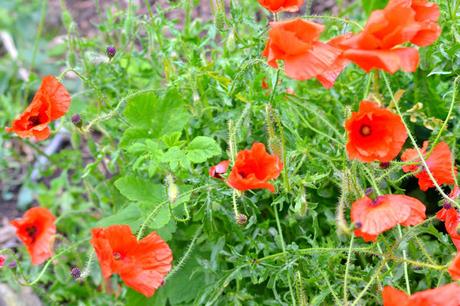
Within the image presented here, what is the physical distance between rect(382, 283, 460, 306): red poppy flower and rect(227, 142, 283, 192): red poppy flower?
12.4 inches

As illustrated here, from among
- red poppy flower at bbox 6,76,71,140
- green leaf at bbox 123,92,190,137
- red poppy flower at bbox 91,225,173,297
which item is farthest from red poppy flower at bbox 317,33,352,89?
red poppy flower at bbox 6,76,71,140

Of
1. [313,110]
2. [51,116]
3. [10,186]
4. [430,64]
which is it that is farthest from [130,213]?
[10,186]

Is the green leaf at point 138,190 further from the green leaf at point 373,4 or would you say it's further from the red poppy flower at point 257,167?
the green leaf at point 373,4

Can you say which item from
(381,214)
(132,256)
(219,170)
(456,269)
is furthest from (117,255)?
(456,269)

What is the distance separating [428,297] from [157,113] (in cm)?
87

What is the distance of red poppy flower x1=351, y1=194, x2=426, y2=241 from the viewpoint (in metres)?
1.37

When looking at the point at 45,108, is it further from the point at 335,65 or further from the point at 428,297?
the point at 428,297

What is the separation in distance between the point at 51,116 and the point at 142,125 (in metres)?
0.24

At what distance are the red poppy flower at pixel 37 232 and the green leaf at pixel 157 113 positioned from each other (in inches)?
14.9

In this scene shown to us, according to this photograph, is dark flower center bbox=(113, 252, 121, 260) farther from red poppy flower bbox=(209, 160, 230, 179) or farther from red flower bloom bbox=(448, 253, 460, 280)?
red flower bloom bbox=(448, 253, 460, 280)

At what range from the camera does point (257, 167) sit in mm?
1494

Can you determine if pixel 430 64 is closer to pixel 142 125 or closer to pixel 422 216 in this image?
pixel 422 216

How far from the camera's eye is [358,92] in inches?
80.4

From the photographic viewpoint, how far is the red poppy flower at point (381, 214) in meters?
1.37
